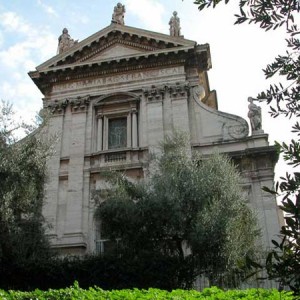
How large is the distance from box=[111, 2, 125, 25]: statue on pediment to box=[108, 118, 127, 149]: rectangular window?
19.9ft

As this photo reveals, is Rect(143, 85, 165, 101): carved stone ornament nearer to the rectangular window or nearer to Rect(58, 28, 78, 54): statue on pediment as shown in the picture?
the rectangular window

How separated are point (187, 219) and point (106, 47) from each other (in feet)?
43.4

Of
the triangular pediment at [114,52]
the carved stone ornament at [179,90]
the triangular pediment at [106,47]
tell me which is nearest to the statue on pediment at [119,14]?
the triangular pediment at [106,47]

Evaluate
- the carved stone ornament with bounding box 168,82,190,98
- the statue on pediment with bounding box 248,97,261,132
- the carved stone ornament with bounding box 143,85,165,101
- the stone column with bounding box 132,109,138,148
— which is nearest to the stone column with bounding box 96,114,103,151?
the stone column with bounding box 132,109,138,148

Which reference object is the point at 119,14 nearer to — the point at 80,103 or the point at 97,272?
the point at 80,103

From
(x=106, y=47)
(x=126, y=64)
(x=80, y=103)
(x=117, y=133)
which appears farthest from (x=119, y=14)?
(x=117, y=133)

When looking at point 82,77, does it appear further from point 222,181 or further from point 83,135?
point 222,181

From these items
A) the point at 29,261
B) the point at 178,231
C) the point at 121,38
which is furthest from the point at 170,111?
the point at 29,261

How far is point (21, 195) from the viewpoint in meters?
14.4

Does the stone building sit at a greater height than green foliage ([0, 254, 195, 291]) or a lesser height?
greater

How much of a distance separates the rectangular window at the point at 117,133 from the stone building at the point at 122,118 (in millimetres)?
52

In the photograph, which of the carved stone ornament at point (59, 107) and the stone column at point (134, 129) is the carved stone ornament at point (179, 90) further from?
the carved stone ornament at point (59, 107)

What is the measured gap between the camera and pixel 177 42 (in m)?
23.5

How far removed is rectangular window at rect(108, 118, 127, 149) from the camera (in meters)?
22.9
